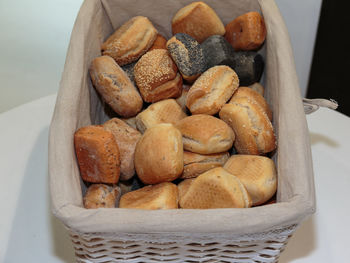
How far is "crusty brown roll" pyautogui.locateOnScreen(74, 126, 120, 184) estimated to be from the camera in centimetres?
81

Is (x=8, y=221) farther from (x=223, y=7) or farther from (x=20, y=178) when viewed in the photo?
(x=223, y=7)

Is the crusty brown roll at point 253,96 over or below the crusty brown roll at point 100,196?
over

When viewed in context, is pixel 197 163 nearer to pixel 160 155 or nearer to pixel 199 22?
pixel 160 155

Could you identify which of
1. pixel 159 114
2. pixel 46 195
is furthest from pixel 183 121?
pixel 46 195

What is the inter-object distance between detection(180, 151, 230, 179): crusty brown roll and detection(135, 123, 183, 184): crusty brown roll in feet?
0.11

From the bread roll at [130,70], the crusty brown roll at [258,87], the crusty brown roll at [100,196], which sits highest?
the bread roll at [130,70]

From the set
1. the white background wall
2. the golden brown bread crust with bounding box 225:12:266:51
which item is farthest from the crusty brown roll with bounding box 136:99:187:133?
the white background wall

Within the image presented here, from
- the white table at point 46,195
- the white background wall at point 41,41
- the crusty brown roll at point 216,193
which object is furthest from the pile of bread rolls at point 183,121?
the white background wall at point 41,41

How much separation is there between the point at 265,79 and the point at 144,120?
313 mm

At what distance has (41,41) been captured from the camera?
6.36ft

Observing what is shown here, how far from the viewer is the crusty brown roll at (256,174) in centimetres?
78

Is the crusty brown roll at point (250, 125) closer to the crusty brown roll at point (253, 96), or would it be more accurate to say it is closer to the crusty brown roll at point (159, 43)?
the crusty brown roll at point (253, 96)

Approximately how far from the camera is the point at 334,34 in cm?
158

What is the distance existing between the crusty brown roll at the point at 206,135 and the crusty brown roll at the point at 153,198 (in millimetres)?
86
